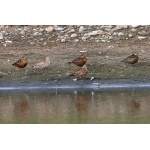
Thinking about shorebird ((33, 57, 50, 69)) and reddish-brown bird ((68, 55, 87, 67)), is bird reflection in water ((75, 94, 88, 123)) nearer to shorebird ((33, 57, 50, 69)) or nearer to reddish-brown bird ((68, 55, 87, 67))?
reddish-brown bird ((68, 55, 87, 67))

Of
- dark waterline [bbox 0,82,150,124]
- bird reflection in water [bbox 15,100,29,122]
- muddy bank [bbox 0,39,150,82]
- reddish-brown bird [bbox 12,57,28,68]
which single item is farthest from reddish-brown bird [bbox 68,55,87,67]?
bird reflection in water [bbox 15,100,29,122]

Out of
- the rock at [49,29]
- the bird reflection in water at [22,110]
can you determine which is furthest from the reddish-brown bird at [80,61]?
the bird reflection in water at [22,110]

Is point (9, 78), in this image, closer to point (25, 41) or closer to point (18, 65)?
point (18, 65)

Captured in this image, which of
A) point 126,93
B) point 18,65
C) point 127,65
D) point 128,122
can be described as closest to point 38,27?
point 18,65

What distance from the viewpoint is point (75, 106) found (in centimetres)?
1022

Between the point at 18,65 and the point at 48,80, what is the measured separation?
2.50 ft

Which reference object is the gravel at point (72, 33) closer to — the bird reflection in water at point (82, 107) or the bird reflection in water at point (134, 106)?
the bird reflection in water at point (82, 107)

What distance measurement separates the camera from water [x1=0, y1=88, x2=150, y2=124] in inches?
352

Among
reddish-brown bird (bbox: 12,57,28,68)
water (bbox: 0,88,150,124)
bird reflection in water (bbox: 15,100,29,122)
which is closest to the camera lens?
water (bbox: 0,88,150,124)

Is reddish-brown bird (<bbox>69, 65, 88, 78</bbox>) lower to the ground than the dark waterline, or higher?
higher

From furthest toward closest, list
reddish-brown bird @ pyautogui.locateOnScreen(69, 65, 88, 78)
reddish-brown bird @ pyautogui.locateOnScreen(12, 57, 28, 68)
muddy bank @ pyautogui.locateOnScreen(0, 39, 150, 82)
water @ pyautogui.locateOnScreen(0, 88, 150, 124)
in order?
reddish-brown bird @ pyautogui.locateOnScreen(12, 57, 28, 68) < muddy bank @ pyautogui.locateOnScreen(0, 39, 150, 82) < reddish-brown bird @ pyautogui.locateOnScreen(69, 65, 88, 78) < water @ pyautogui.locateOnScreen(0, 88, 150, 124)

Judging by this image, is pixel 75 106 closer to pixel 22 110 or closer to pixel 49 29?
pixel 22 110

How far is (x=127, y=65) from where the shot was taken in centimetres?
1350

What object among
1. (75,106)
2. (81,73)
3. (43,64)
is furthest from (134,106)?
(43,64)
